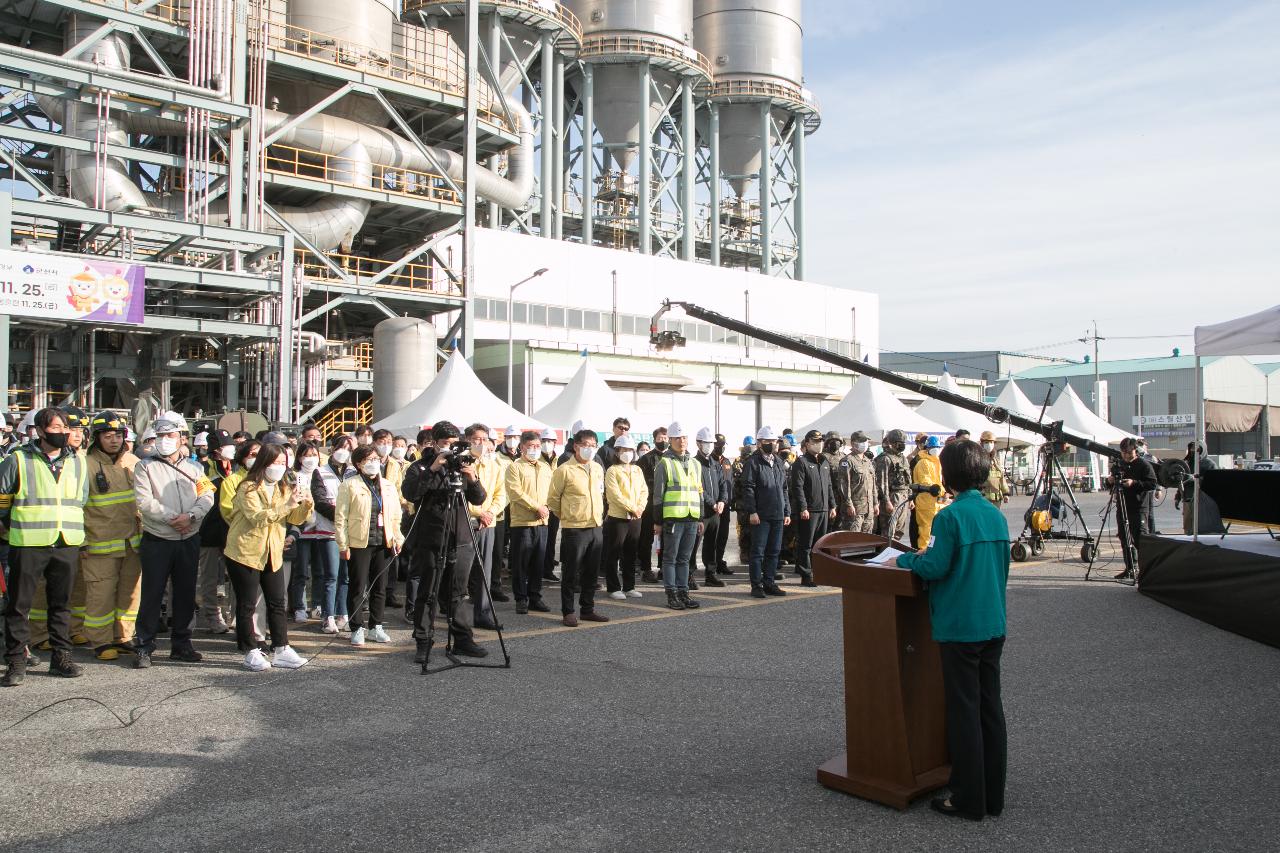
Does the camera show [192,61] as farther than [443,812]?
Yes

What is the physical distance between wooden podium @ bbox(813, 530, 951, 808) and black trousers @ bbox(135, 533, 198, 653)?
556cm

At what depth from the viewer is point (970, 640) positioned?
14.4 feet

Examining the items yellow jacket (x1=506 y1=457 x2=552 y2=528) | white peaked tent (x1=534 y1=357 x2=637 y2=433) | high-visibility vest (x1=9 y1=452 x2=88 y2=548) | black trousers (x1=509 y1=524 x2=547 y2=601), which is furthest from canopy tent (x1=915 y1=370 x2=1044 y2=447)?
high-visibility vest (x1=9 y1=452 x2=88 y2=548)

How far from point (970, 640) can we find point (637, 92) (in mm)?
53948

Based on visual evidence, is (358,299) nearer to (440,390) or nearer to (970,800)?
(440,390)

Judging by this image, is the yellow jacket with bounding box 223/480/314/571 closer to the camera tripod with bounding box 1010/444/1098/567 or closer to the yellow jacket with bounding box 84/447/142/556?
the yellow jacket with bounding box 84/447/142/556

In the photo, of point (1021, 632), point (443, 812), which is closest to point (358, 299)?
point (1021, 632)

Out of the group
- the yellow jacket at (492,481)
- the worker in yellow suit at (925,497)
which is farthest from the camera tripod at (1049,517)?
the yellow jacket at (492,481)

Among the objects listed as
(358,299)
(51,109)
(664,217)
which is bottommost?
(358,299)

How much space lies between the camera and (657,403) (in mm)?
38594

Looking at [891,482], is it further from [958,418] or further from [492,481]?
[958,418]

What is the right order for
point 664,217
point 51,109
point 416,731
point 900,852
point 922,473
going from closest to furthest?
point 900,852 → point 416,731 → point 922,473 → point 51,109 → point 664,217

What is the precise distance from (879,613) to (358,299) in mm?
30795

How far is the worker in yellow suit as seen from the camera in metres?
12.0
